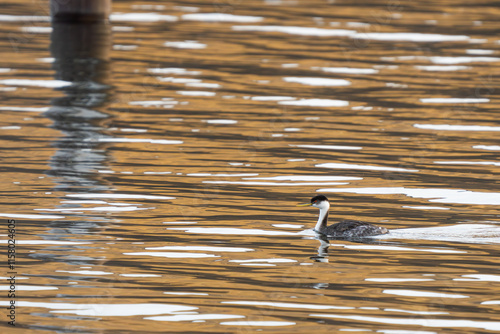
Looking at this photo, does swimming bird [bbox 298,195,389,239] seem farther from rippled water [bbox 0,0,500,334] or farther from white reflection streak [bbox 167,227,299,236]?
white reflection streak [bbox 167,227,299,236]

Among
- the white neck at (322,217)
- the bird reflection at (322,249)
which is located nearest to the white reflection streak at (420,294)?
the bird reflection at (322,249)

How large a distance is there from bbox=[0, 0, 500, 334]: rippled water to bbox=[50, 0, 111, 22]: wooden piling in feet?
1.57

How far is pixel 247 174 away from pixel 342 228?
153 inches

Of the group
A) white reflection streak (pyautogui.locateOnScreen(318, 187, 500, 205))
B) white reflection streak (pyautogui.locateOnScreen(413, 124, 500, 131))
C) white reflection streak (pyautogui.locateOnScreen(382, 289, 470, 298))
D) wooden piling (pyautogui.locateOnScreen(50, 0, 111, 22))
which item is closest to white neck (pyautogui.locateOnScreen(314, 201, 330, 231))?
white reflection streak (pyautogui.locateOnScreen(318, 187, 500, 205))

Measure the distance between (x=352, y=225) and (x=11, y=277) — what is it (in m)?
4.23

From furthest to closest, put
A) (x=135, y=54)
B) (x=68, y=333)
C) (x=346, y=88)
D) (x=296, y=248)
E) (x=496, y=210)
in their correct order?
(x=135, y=54), (x=346, y=88), (x=496, y=210), (x=296, y=248), (x=68, y=333)

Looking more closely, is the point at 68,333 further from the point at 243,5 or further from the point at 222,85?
the point at 243,5

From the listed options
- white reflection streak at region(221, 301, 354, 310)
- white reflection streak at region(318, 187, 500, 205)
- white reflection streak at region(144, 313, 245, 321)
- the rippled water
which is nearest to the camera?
white reflection streak at region(144, 313, 245, 321)

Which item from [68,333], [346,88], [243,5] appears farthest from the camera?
[243,5]

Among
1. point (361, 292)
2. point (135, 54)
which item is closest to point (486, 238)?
point (361, 292)

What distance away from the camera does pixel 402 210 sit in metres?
16.2

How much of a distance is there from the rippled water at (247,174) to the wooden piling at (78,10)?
479 millimetres

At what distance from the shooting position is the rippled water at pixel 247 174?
39.3 ft

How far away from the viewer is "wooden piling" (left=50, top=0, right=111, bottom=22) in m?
34.0
